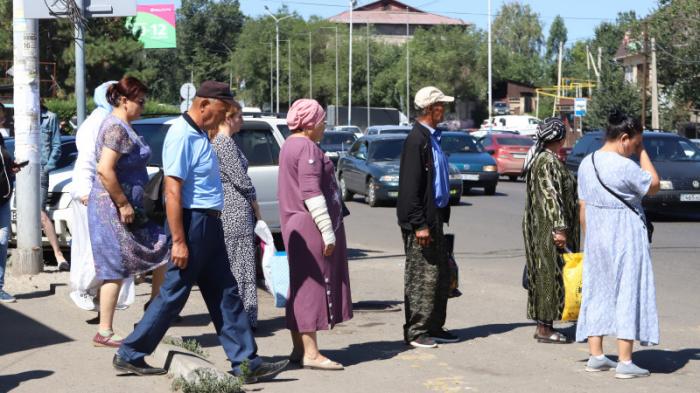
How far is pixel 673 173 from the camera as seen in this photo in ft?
67.5

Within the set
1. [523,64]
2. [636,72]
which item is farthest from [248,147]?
[523,64]

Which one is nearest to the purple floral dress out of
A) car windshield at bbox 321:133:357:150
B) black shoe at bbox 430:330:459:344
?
black shoe at bbox 430:330:459:344

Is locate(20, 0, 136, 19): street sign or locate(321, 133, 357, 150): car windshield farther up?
locate(20, 0, 136, 19): street sign

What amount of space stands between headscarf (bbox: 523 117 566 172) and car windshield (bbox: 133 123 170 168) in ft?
17.9

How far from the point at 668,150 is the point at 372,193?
6.35 metres

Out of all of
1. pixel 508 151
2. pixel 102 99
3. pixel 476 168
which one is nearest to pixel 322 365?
pixel 102 99

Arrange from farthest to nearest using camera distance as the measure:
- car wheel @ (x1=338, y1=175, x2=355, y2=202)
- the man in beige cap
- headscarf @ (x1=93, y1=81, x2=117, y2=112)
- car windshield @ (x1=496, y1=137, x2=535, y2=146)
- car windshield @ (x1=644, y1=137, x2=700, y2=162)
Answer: car windshield @ (x1=496, y1=137, x2=535, y2=146), car wheel @ (x1=338, y1=175, x2=355, y2=202), car windshield @ (x1=644, y1=137, x2=700, y2=162), headscarf @ (x1=93, y1=81, x2=117, y2=112), the man in beige cap

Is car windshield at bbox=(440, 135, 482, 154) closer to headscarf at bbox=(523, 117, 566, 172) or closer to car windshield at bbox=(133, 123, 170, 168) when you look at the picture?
car windshield at bbox=(133, 123, 170, 168)

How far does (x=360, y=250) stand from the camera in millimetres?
15945

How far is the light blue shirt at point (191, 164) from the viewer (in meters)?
6.88

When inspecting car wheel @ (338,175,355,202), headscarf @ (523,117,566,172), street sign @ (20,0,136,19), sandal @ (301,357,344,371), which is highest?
street sign @ (20,0,136,19)

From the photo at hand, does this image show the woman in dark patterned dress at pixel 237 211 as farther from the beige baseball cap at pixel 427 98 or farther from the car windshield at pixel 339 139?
the car windshield at pixel 339 139

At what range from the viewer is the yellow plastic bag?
8.27 meters

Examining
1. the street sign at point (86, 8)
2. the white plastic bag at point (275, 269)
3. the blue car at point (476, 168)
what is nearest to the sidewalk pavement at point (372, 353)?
the white plastic bag at point (275, 269)
